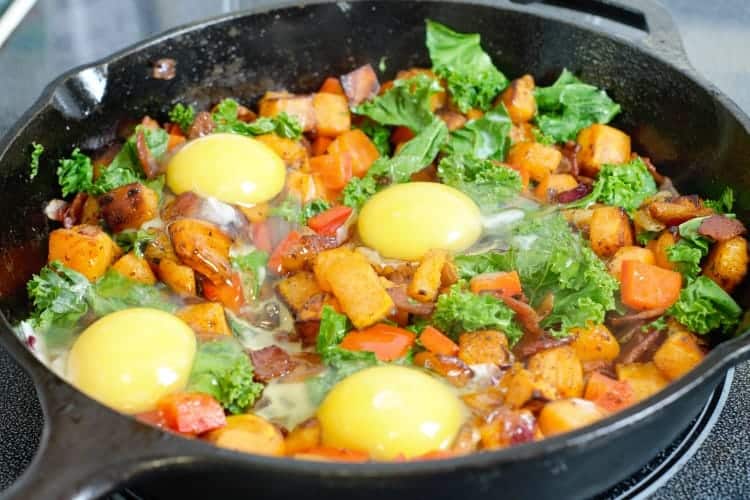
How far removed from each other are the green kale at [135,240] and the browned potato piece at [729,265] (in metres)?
2.02

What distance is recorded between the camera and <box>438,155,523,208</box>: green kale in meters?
3.53

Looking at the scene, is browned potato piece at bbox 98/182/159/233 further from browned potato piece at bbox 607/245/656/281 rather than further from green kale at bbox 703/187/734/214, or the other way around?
green kale at bbox 703/187/734/214

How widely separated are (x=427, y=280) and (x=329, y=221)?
62 cm

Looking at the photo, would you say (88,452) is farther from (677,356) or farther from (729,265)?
(729,265)

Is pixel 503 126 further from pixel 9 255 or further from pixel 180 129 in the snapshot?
pixel 9 255

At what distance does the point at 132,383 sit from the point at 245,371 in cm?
33

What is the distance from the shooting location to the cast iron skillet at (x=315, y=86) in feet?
6.53

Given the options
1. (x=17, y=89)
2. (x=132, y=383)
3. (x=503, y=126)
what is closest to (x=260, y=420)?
(x=132, y=383)

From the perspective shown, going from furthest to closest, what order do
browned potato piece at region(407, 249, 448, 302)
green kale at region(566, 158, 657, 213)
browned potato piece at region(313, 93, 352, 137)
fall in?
1. browned potato piece at region(313, 93, 352, 137)
2. green kale at region(566, 158, 657, 213)
3. browned potato piece at region(407, 249, 448, 302)

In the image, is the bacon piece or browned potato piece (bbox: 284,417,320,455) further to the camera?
the bacon piece

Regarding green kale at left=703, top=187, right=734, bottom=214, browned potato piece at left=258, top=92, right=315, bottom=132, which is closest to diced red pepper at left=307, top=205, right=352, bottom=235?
browned potato piece at left=258, top=92, right=315, bottom=132

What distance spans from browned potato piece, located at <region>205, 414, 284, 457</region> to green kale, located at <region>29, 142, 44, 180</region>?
142 centimetres

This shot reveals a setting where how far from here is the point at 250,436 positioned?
8.03ft

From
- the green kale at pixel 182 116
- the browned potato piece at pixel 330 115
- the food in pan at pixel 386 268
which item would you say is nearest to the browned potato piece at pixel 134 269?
the food in pan at pixel 386 268
